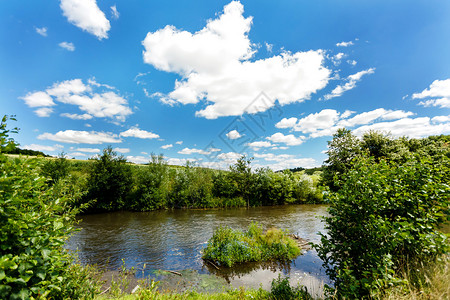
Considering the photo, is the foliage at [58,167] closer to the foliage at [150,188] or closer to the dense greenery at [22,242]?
the foliage at [150,188]

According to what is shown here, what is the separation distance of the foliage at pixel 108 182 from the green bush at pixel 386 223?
1136 inches

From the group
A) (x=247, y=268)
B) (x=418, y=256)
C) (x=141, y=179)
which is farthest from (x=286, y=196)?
(x=418, y=256)

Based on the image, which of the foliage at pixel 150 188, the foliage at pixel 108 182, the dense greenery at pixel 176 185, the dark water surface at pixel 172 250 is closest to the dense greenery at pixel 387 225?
the dark water surface at pixel 172 250

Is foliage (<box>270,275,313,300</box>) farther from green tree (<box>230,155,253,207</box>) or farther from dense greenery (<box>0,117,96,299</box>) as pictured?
green tree (<box>230,155,253,207</box>)

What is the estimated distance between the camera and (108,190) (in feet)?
89.3

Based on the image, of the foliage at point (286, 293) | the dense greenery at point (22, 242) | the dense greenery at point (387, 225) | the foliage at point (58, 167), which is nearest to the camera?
the dense greenery at point (22, 242)

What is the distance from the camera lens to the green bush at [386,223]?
3783 mm

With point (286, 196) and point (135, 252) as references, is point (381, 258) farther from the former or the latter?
point (286, 196)

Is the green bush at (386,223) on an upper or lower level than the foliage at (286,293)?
upper

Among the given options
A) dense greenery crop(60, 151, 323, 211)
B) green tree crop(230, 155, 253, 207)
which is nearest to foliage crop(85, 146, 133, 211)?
dense greenery crop(60, 151, 323, 211)

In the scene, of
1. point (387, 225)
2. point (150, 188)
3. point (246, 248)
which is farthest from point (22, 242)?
point (150, 188)

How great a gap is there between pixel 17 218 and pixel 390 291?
5912mm

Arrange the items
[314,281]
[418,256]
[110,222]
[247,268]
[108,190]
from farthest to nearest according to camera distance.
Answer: [108,190]
[110,222]
[247,268]
[314,281]
[418,256]

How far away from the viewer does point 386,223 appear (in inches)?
149
